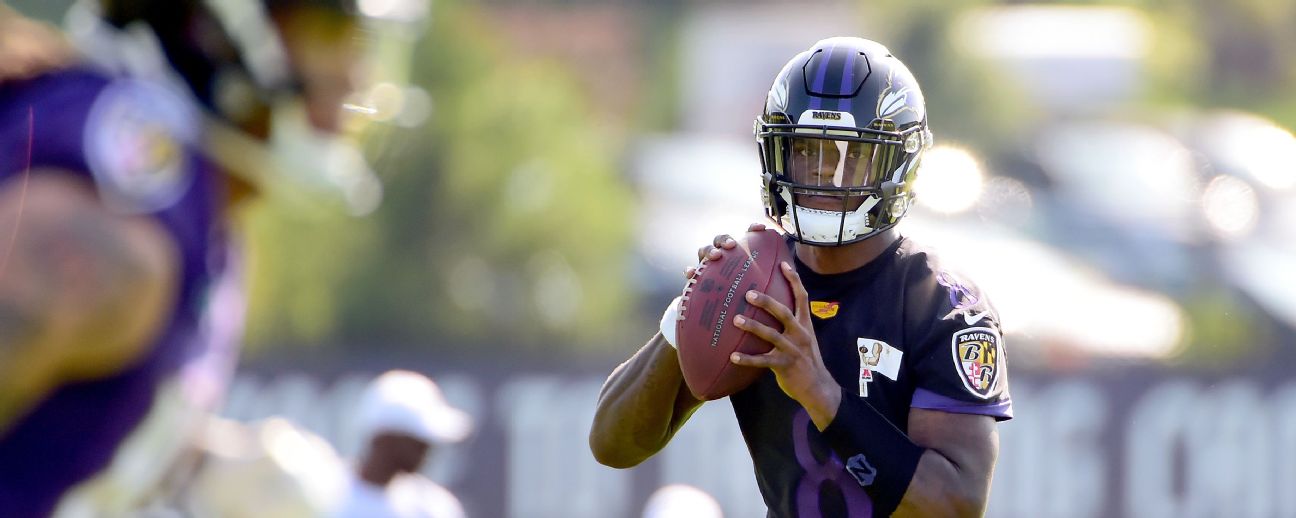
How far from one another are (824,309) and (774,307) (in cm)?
27

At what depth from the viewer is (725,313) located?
2.90 m

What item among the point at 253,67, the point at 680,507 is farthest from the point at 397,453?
the point at 253,67

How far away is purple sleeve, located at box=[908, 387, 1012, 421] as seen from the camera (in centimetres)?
288

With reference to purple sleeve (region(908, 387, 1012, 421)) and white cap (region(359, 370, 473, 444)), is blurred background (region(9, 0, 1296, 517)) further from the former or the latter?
purple sleeve (region(908, 387, 1012, 421))

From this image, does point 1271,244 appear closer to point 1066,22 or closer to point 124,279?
point 1066,22

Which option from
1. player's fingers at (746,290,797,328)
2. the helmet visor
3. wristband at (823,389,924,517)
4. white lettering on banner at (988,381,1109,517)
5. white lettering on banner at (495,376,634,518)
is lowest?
white lettering on banner at (495,376,634,518)

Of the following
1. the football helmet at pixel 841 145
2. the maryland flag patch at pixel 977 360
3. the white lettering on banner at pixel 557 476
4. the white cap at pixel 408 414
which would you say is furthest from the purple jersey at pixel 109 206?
the white lettering on banner at pixel 557 476

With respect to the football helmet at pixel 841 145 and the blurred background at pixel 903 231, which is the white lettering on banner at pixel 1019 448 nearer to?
the blurred background at pixel 903 231

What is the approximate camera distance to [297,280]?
12.0 m

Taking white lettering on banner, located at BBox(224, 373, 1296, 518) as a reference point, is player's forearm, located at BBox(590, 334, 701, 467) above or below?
above

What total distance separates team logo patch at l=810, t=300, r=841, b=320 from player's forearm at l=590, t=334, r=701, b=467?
0.28 m

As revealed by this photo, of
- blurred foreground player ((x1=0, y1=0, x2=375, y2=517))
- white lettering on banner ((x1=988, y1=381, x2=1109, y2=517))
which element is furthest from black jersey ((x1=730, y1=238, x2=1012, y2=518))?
white lettering on banner ((x1=988, y1=381, x2=1109, y2=517))

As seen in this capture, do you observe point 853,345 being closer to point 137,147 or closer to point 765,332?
point 765,332

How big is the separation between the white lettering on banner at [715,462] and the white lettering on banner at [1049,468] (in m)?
1.44
